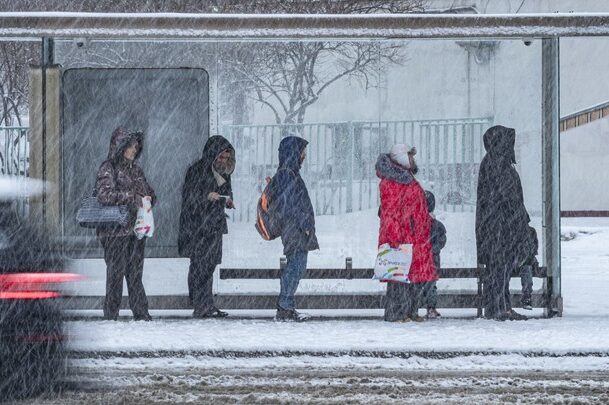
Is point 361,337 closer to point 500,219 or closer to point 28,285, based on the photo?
point 500,219

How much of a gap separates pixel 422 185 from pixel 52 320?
6.30m

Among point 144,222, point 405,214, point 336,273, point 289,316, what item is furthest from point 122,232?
point 405,214

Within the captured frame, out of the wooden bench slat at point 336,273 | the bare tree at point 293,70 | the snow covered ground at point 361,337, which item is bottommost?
the snow covered ground at point 361,337

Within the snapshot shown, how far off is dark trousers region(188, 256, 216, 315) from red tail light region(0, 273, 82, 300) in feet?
18.2

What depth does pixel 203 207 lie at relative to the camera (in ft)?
38.8

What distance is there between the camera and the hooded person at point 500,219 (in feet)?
38.1

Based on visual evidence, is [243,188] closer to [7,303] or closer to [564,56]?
[7,303]

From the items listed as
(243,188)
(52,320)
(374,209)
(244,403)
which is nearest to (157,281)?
(243,188)

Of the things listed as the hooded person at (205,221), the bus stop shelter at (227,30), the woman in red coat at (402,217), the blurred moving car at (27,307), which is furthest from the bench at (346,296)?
the blurred moving car at (27,307)

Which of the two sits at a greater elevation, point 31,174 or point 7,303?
point 31,174

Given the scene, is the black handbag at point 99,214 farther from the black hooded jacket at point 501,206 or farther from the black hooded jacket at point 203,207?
the black hooded jacket at point 501,206

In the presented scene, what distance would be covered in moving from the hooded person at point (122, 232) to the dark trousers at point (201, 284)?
1.60ft

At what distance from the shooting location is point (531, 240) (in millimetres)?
11758

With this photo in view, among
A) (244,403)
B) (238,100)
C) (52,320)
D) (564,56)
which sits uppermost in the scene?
(564,56)
